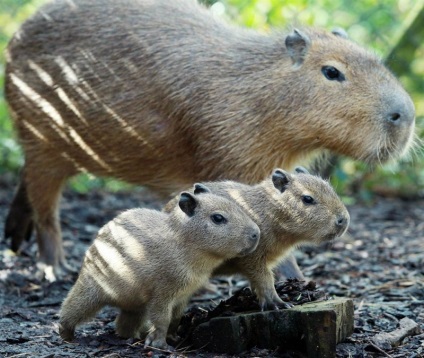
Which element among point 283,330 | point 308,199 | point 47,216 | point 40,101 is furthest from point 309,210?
point 47,216

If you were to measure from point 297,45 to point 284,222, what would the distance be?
2202 mm

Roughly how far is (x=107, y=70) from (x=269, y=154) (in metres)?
1.73

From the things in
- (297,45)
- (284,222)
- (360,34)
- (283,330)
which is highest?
(360,34)

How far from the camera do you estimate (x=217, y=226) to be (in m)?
4.71

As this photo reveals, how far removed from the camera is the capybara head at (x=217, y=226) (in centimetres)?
467

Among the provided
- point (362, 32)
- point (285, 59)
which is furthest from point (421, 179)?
point (285, 59)

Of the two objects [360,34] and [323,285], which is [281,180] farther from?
[360,34]

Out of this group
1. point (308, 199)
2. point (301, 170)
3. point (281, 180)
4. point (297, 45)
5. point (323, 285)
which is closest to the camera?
point (308, 199)

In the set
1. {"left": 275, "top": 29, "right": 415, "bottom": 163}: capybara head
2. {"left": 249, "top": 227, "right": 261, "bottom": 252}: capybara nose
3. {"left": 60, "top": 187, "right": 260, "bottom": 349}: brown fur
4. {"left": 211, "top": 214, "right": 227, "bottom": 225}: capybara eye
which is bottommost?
{"left": 60, "top": 187, "right": 260, "bottom": 349}: brown fur

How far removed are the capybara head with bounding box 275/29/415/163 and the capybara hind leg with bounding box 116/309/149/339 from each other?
2228 millimetres

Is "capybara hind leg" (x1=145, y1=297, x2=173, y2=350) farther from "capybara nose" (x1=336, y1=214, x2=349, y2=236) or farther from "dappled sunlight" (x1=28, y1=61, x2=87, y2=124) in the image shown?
"dappled sunlight" (x1=28, y1=61, x2=87, y2=124)

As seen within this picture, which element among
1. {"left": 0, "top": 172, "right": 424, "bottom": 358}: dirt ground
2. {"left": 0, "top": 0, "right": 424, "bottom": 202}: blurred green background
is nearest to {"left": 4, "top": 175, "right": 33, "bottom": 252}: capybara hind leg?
{"left": 0, "top": 172, "right": 424, "bottom": 358}: dirt ground

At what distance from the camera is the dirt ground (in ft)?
16.3

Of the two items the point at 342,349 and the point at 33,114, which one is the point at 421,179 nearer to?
the point at 33,114
